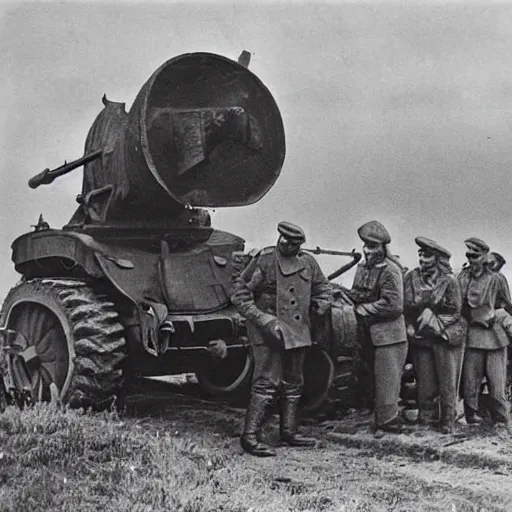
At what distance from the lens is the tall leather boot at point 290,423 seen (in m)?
8.93

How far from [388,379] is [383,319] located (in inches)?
21.7

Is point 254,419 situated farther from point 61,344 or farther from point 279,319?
point 61,344

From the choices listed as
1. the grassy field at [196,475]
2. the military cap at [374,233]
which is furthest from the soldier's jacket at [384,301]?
the grassy field at [196,475]

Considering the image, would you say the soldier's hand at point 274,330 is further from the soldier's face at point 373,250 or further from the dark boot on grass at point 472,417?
the dark boot on grass at point 472,417

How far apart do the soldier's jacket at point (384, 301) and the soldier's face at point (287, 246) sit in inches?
33.4

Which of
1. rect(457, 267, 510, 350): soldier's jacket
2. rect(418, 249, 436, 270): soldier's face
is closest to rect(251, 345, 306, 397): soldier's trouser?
rect(418, 249, 436, 270): soldier's face

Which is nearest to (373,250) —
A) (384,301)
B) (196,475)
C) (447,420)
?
(384,301)

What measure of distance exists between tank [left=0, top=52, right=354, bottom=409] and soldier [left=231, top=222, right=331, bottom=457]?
853 millimetres

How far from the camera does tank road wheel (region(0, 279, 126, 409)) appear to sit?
375 inches

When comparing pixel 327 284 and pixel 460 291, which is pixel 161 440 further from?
pixel 460 291

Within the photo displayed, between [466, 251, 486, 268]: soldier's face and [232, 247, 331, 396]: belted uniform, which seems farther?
[466, 251, 486, 268]: soldier's face

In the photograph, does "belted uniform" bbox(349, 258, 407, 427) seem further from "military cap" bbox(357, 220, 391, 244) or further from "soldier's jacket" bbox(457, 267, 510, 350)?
"soldier's jacket" bbox(457, 267, 510, 350)

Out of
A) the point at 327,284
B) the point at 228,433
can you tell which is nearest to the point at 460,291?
the point at 327,284

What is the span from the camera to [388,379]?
9305 millimetres
